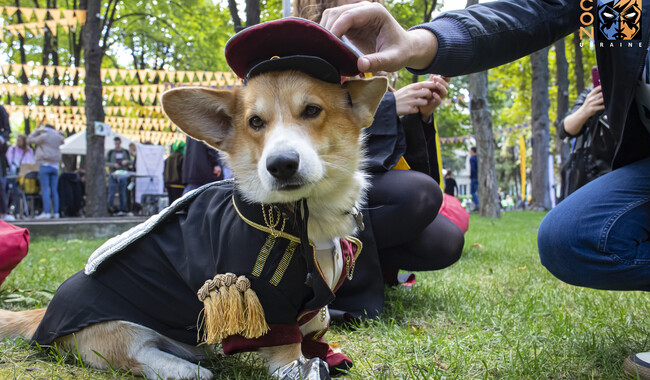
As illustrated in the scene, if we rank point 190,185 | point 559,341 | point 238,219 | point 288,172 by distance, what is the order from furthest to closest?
1. point 190,185
2. point 559,341
3. point 238,219
4. point 288,172

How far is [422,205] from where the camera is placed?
9.68ft

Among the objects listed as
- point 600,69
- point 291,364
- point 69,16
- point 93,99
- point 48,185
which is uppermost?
point 69,16

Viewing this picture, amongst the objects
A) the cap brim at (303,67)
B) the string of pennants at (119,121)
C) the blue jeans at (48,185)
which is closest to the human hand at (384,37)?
the cap brim at (303,67)

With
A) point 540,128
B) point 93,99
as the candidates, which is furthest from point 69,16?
point 540,128

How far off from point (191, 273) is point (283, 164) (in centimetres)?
59

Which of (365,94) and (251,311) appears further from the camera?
(365,94)

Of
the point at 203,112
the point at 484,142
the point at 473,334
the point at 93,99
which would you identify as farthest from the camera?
the point at 484,142

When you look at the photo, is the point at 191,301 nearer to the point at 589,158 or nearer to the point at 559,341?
the point at 559,341

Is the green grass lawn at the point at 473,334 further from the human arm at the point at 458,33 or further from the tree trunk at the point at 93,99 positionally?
the tree trunk at the point at 93,99

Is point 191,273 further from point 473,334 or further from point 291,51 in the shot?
point 473,334

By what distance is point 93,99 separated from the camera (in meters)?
9.86

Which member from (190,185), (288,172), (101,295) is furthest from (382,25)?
(190,185)

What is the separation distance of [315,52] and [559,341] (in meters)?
1.73

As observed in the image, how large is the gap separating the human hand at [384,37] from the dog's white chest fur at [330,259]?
28.8 inches
